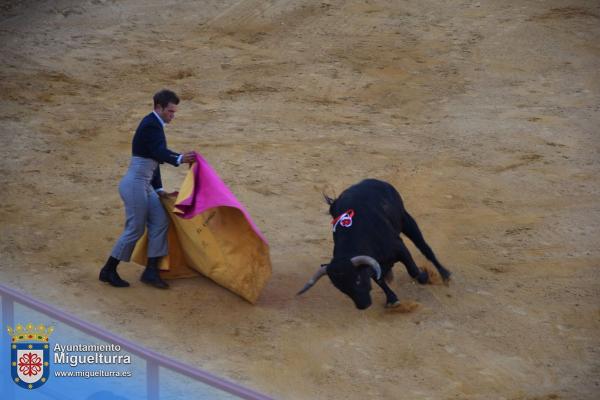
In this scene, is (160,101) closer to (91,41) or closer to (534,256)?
(534,256)

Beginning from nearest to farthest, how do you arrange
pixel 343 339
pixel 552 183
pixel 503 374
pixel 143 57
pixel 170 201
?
pixel 503 374, pixel 343 339, pixel 170 201, pixel 552 183, pixel 143 57

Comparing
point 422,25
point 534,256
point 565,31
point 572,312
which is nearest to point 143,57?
point 422,25

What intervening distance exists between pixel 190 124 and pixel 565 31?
18.4ft

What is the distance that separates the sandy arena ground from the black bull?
0.21 metres

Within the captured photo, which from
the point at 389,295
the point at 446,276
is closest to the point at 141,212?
the point at 389,295

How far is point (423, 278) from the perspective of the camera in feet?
23.9

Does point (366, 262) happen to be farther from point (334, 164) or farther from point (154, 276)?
point (334, 164)

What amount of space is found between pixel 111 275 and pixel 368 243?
1887mm

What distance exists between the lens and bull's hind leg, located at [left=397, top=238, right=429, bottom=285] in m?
7.02

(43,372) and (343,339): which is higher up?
(43,372)

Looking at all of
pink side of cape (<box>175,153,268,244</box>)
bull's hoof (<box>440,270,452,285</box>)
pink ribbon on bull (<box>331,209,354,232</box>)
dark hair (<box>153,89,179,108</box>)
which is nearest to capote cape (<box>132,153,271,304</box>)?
pink side of cape (<box>175,153,268,244</box>)

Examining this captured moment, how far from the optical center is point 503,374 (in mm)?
6113

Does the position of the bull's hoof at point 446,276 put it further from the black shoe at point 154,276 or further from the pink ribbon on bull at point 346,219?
the black shoe at point 154,276

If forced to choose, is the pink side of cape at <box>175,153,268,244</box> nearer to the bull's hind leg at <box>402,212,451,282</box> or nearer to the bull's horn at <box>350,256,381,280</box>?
the bull's horn at <box>350,256,381,280</box>
